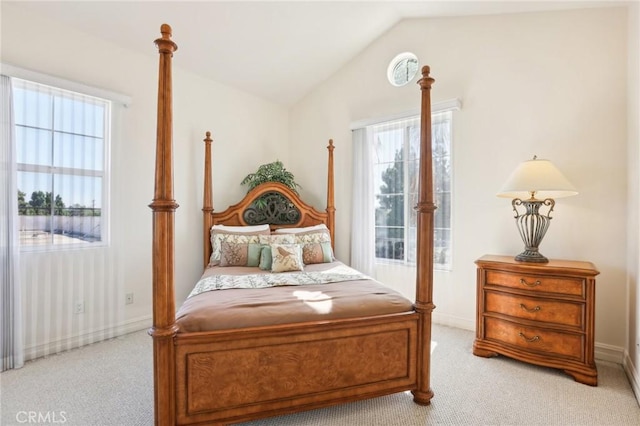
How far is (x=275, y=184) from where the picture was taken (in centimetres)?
396

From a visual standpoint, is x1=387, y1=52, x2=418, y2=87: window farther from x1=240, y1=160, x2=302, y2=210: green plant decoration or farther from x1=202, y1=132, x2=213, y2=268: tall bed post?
x1=202, y1=132, x2=213, y2=268: tall bed post

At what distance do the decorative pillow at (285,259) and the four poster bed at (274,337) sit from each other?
528 millimetres

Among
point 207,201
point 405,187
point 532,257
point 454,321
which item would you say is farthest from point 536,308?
point 207,201

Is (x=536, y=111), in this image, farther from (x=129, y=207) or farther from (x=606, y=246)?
(x=129, y=207)

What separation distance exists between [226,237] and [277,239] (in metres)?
0.52

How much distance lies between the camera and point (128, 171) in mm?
3150

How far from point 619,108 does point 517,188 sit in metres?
1.08

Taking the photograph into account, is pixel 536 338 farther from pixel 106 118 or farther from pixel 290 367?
pixel 106 118

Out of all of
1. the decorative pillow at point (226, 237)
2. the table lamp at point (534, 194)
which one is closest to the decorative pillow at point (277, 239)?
the decorative pillow at point (226, 237)

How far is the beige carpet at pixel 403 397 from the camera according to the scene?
73.2 inches

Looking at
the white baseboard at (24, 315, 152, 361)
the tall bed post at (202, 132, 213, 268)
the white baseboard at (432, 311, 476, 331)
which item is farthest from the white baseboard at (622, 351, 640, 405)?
the white baseboard at (24, 315, 152, 361)

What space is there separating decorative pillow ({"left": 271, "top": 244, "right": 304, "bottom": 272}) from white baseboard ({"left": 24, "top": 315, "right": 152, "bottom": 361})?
60.5 inches

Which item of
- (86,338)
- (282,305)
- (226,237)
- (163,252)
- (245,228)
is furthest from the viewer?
(245,228)

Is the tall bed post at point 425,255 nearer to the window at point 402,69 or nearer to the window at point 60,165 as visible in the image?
the window at point 402,69
